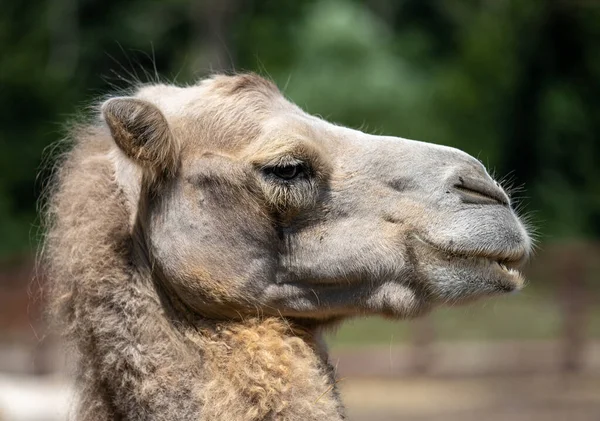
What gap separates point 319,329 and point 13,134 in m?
20.3

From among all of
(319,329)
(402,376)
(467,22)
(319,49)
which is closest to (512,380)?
(402,376)

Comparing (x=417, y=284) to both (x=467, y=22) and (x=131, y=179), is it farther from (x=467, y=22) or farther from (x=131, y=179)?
(x=467, y=22)

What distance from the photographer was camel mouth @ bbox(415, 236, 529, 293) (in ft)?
11.5

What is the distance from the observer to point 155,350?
3.51 m

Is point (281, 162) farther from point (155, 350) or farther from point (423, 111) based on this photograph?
point (423, 111)

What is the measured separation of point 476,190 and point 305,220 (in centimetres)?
60

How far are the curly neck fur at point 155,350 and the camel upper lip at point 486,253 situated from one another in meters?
0.57

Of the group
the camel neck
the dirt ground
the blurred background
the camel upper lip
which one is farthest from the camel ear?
the blurred background

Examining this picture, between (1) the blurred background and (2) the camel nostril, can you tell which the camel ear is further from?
(1) the blurred background

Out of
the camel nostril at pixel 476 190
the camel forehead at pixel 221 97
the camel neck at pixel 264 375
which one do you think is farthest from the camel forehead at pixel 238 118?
the camel neck at pixel 264 375

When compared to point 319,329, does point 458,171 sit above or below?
above

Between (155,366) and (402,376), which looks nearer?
(155,366)

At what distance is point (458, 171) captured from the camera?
11.8 ft

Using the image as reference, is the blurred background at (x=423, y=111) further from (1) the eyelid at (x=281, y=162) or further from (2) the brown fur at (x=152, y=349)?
(1) the eyelid at (x=281, y=162)
